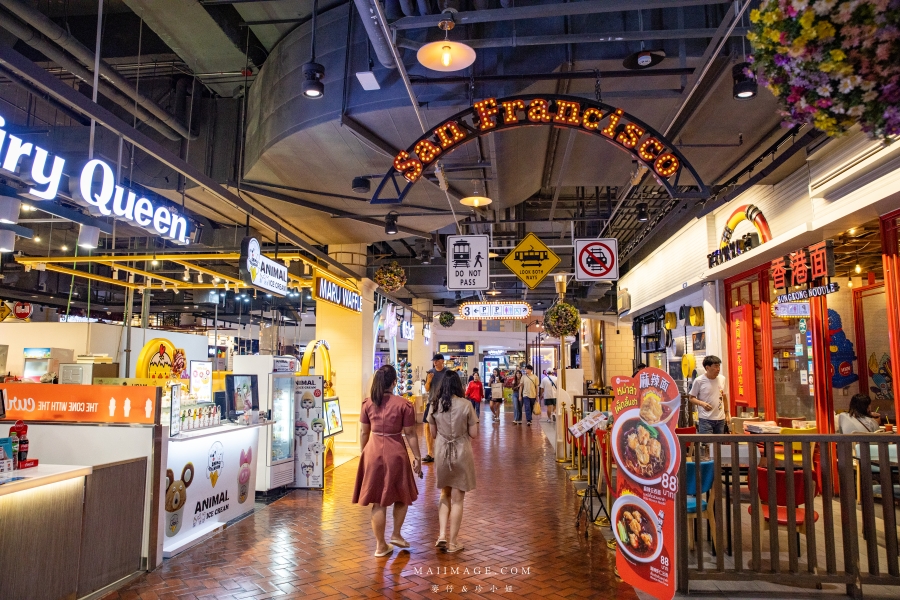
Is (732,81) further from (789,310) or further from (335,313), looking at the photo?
(335,313)

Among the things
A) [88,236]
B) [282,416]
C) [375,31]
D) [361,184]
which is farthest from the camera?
[282,416]

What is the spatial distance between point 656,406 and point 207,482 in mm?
4159

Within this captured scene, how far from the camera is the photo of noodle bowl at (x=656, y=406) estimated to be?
367 cm

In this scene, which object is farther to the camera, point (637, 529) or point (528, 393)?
point (528, 393)

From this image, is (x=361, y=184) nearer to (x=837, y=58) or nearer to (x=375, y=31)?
(x=375, y=31)

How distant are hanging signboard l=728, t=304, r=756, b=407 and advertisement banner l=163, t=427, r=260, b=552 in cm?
719

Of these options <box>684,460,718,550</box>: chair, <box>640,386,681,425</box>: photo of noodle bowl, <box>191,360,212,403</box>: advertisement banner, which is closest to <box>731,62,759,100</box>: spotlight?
<box>640,386,681,425</box>: photo of noodle bowl

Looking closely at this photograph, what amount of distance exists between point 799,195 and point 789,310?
1512mm

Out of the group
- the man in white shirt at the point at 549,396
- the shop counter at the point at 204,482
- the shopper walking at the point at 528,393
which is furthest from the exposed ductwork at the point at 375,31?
the man in white shirt at the point at 549,396

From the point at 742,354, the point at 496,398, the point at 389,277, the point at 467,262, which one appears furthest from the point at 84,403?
the point at 496,398

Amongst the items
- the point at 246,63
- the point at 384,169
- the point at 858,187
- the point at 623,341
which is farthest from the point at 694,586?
the point at 623,341

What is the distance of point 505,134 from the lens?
6.02 metres

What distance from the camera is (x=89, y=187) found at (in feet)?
14.8

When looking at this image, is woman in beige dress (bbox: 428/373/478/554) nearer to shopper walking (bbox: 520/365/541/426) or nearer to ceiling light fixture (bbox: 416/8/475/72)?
ceiling light fixture (bbox: 416/8/475/72)
